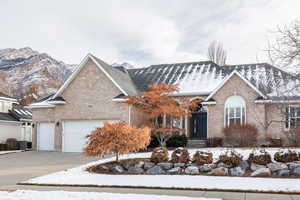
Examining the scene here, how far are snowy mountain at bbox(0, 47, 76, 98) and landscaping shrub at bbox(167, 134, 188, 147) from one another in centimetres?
4234

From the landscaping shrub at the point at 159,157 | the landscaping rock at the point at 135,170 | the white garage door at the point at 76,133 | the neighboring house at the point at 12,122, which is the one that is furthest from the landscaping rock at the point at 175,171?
the neighboring house at the point at 12,122

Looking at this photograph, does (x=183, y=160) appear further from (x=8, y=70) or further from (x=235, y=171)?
(x=8, y=70)

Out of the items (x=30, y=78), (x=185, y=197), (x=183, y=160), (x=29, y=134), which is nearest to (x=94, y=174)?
(x=183, y=160)

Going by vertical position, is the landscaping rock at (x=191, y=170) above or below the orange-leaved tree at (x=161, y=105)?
below

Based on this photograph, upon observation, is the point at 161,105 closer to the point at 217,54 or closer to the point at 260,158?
the point at 260,158

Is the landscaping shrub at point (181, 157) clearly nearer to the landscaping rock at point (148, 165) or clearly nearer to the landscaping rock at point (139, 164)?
the landscaping rock at point (148, 165)

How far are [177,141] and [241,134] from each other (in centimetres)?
436

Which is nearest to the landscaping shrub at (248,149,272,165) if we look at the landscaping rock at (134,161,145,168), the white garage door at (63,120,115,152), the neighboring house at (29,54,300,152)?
the landscaping rock at (134,161,145,168)

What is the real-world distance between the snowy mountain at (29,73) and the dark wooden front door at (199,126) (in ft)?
133

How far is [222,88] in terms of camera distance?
76.7 ft

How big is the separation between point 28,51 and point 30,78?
2230 inches

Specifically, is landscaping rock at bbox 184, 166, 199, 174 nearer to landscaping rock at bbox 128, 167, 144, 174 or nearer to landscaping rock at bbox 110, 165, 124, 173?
landscaping rock at bbox 128, 167, 144, 174

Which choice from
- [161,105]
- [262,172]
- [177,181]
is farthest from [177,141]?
[177,181]

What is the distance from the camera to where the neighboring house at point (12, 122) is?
32.3 m
